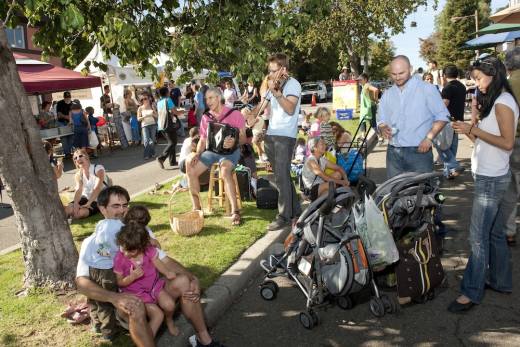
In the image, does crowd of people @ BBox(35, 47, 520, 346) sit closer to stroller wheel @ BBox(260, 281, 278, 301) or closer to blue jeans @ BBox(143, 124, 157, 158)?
stroller wheel @ BBox(260, 281, 278, 301)

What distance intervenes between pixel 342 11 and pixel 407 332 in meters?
27.3

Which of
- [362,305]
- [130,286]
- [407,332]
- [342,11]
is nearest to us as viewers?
[130,286]

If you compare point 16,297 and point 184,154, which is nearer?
point 16,297

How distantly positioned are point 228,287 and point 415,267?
1757 mm

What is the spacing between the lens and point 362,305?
172 inches

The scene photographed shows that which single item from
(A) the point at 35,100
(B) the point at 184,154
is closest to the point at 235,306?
(B) the point at 184,154

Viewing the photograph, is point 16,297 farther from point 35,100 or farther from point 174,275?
point 35,100

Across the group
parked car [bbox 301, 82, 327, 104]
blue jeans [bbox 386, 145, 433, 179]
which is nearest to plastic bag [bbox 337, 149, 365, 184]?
blue jeans [bbox 386, 145, 433, 179]

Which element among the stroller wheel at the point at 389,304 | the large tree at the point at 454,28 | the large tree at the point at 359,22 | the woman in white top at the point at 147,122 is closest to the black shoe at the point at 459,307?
the stroller wheel at the point at 389,304

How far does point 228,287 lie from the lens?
4.61 metres

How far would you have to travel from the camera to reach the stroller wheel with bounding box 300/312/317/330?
12.9 ft

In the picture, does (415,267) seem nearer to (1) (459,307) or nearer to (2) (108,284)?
(1) (459,307)

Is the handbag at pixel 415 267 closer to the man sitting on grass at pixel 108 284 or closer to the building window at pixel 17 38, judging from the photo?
the man sitting on grass at pixel 108 284

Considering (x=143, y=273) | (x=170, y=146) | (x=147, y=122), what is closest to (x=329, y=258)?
(x=143, y=273)
